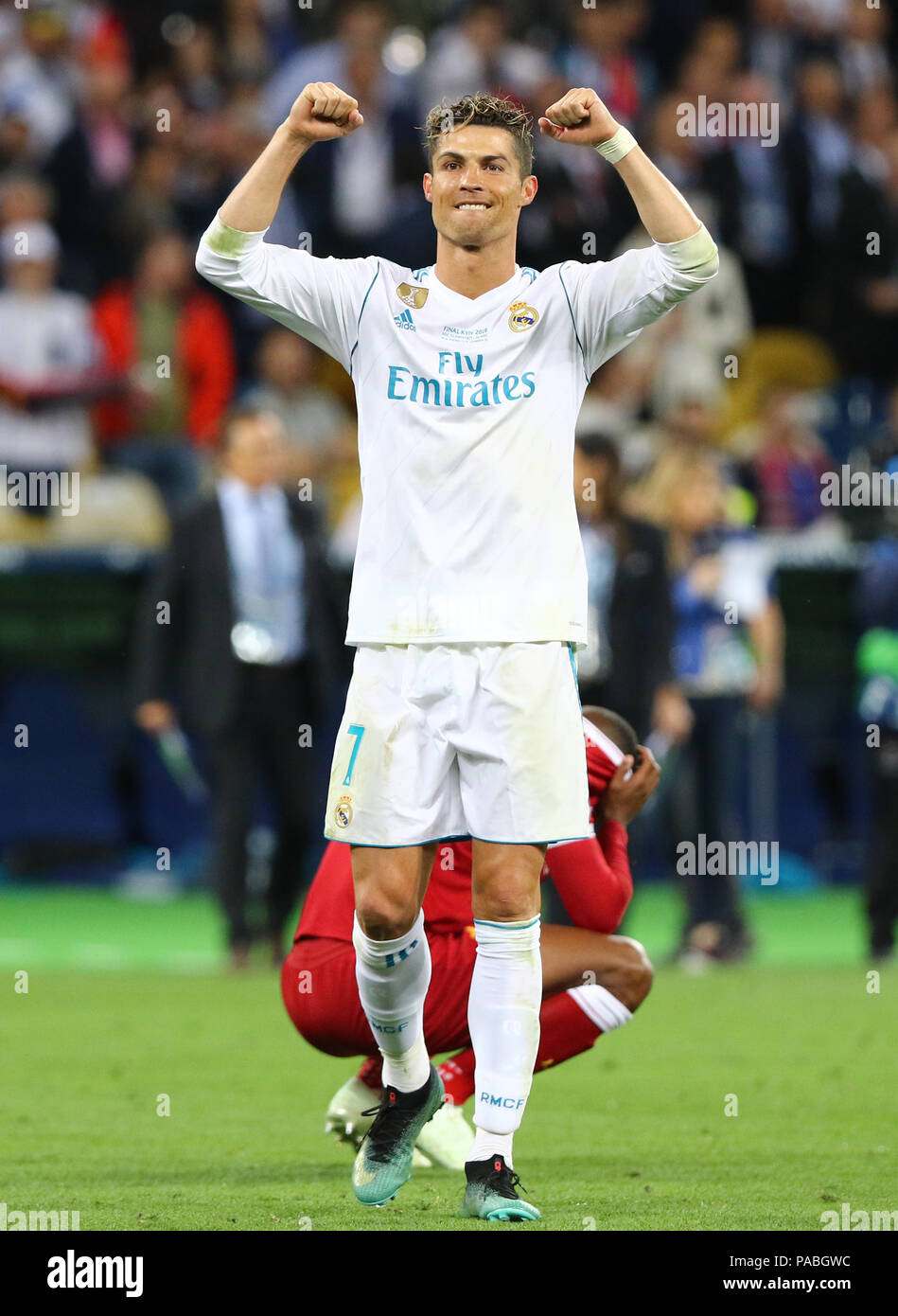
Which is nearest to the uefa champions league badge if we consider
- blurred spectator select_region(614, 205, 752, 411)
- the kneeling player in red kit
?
the kneeling player in red kit

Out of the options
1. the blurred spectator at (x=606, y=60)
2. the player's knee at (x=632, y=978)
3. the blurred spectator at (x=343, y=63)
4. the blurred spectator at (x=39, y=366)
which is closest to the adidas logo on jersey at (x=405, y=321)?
the player's knee at (x=632, y=978)

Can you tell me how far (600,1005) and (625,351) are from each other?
978cm

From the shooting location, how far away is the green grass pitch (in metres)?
5.57

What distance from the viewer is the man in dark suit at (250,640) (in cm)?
1174

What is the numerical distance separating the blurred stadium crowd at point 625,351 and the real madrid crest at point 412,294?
18.0 ft

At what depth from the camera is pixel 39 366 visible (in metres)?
15.3

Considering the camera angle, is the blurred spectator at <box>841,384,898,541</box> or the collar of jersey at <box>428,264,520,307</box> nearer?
the collar of jersey at <box>428,264,520,307</box>

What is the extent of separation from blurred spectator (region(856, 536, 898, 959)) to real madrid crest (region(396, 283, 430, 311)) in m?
6.41

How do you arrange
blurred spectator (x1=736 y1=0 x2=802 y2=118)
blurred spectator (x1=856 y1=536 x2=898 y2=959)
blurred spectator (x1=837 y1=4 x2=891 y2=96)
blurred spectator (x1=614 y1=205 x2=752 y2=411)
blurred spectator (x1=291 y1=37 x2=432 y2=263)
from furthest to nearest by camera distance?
blurred spectator (x1=837 y1=4 x2=891 y2=96), blurred spectator (x1=736 y1=0 x2=802 y2=118), blurred spectator (x1=291 y1=37 x2=432 y2=263), blurred spectator (x1=614 y1=205 x2=752 y2=411), blurred spectator (x1=856 y1=536 x2=898 y2=959)

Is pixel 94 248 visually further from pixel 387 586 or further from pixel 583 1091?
pixel 387 586

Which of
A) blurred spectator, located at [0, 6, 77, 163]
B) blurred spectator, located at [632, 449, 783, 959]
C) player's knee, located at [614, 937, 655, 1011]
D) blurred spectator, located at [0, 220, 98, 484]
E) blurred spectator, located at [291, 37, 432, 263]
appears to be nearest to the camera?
→ player's knee, located at [614, 937, 655, 1011]

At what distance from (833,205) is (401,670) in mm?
13039

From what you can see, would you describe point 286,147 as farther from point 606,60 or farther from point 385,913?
point 606,60

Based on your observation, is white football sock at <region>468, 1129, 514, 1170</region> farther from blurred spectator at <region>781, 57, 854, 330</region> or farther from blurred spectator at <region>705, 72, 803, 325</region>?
blurred spectator at <region>781, 57, 854, 330</region>
